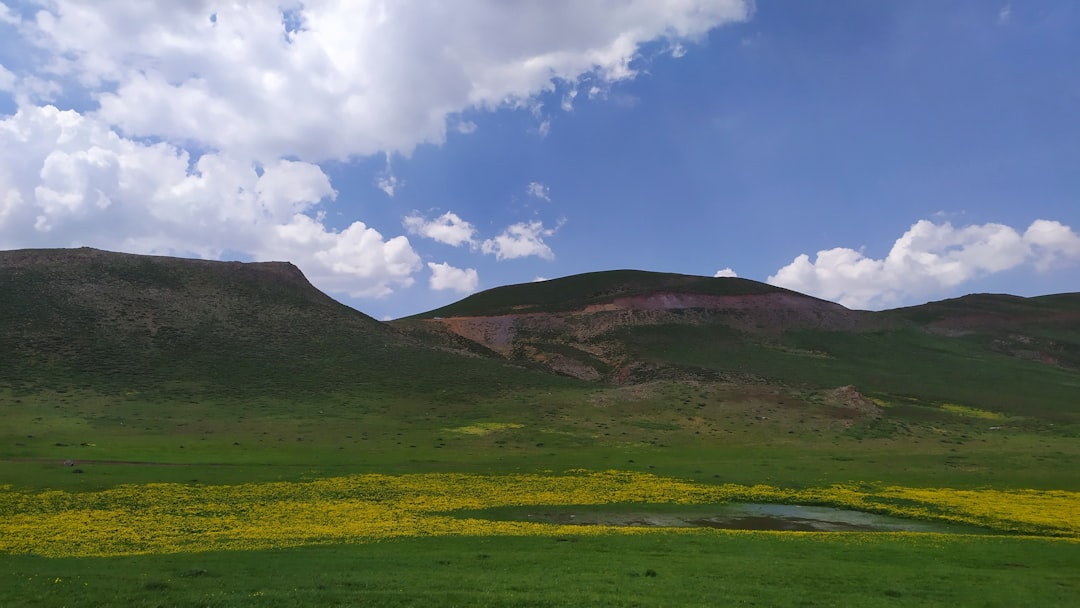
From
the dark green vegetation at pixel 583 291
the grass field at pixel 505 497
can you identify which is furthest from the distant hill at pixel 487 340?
the grass field at pixel 505 497

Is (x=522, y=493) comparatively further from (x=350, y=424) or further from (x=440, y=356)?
(x=440, y=356)

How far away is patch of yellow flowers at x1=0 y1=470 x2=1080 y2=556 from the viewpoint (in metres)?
25.8

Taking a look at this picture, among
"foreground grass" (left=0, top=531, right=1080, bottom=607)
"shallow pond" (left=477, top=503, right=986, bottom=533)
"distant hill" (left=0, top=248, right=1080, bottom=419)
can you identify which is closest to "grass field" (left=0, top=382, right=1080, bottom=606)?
"foreground grass" (left=0, top=531, right=1080, bottom=607)

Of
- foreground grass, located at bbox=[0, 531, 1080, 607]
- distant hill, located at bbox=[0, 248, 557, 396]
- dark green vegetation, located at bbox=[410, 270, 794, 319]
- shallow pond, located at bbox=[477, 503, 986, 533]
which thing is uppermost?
dark green vegetation, located at bbox=[410, 270, 794, 319]

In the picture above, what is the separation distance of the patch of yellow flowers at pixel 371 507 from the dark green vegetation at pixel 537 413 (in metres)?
2.76

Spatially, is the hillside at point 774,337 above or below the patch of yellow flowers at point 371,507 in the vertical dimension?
above

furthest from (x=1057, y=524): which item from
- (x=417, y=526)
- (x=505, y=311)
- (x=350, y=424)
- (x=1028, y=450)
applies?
(x=505, y=311)

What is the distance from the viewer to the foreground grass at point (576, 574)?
16625mm

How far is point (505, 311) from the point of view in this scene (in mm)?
153625

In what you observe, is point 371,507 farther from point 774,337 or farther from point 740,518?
point 774,337

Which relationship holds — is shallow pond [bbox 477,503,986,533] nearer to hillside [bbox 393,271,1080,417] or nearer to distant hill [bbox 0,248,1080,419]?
distant hill [bbox 0,248,1080,419]

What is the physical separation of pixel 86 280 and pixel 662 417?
330 ft

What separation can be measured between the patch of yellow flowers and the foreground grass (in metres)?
2.78

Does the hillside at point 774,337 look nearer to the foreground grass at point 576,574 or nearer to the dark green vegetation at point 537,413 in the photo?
the dark green vegetation at point 537,413
